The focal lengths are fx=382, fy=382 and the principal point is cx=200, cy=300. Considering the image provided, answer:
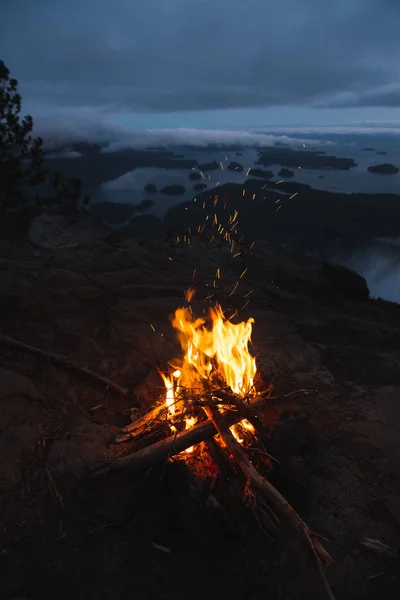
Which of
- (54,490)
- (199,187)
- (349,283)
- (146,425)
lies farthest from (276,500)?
(199,187)

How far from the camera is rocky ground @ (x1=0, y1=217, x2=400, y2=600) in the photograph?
12.5 ft

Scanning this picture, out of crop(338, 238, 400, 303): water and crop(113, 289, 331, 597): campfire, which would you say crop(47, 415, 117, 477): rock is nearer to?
crop(113, 289, 331, 597): campfire

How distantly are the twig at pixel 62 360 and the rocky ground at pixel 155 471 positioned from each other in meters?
0.12

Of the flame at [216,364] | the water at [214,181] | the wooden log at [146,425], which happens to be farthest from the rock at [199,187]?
the wooden log at [146,425]

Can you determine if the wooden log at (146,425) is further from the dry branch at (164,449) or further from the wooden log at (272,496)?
the wooden log at (272,496)

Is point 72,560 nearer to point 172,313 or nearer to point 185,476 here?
point 185,476

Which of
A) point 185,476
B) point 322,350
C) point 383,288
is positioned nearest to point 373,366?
point 322,350

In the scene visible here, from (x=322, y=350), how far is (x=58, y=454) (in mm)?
6304

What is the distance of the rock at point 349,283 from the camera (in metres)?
14.5

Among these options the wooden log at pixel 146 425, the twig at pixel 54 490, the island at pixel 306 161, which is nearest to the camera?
the twig at pixel 54 490

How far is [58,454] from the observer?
4863mm

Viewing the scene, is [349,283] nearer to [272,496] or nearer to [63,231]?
[63,231]

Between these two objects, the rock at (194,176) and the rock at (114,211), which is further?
the rock at (194,176)

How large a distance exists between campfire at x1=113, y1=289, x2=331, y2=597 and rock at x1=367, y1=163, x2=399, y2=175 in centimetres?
8738
